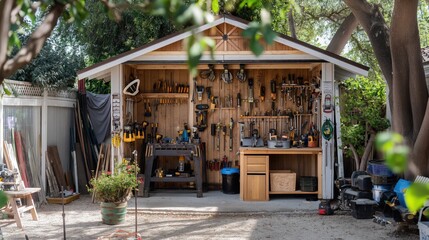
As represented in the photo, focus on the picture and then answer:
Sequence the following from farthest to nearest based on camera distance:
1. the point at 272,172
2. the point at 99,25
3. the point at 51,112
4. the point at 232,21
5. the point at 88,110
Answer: the point at 99,25, the point at 88,110, the point at 51,112, the point at 272,172, the point at 232,21

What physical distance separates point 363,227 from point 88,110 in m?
6.50

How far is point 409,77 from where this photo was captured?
791 cm

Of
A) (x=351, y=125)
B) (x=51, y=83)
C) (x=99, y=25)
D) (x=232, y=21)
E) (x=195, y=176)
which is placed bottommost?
(x=195, y=176)

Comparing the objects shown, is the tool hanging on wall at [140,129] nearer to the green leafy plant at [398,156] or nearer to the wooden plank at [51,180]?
the wooden plank at [51,180]

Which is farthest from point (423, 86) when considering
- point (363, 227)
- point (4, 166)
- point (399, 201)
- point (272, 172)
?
point (4, 166)

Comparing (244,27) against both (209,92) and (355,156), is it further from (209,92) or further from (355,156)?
(355,156)

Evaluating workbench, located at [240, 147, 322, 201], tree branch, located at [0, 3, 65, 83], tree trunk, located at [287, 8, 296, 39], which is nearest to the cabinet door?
workbench, located at [240, 147, 322, 201]

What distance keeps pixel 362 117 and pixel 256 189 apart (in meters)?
2.33

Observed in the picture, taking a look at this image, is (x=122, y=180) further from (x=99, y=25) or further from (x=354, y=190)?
(x=99, y=25)

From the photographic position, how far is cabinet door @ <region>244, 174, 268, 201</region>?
941 cm

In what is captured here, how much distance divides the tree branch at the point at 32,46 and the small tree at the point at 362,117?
7702 millimetres

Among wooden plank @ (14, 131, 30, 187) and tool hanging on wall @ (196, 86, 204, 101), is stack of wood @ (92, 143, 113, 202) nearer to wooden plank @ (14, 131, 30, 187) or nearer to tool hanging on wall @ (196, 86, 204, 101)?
wooden plank @ (14, 131, 30, 187)

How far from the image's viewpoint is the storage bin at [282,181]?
9531 millimetres

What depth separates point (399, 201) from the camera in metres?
7.51
